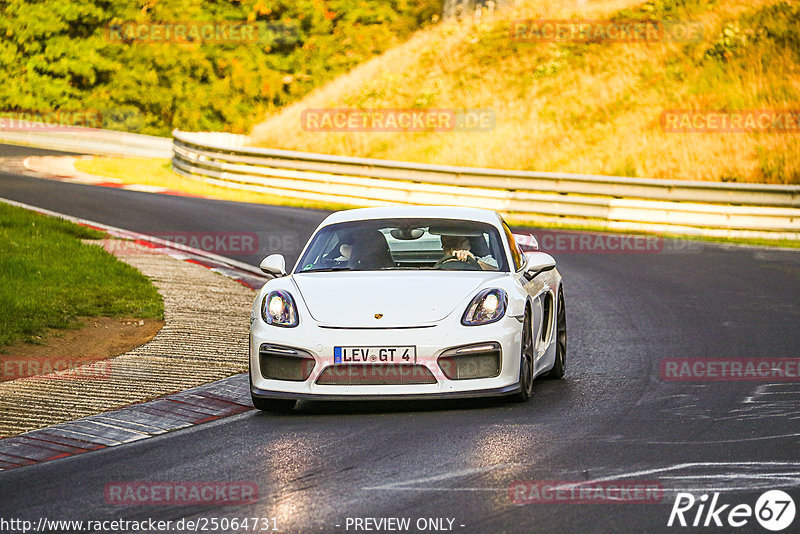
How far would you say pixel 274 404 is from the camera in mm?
8516

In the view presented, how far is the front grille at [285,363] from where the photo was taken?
812 centimetres

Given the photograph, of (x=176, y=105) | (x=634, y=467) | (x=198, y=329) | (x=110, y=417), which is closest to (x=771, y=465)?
(x=634, y=467)

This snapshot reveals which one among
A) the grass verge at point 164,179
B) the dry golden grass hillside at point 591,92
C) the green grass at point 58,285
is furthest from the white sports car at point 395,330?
the grass verge at point 164,179

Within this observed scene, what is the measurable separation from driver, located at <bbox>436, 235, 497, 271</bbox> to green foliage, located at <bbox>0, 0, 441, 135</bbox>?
1718 inches

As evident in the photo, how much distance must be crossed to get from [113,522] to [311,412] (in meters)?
2.94

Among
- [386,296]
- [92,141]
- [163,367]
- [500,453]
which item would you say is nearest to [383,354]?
Result: [386,296]

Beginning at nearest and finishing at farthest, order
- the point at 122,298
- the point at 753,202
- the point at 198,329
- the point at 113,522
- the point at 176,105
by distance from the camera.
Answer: the point at 113,522, the point at 198,329, the point at 122,298, the point at 753,202, the point at 176,105

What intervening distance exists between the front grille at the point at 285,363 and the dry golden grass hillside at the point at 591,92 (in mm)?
17405

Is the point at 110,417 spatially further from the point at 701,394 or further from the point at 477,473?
the point at 701,394

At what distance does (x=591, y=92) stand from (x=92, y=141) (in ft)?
57.7

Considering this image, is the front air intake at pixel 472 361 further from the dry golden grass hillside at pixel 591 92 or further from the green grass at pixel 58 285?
the dry golden grass hillside at pixel 591 92

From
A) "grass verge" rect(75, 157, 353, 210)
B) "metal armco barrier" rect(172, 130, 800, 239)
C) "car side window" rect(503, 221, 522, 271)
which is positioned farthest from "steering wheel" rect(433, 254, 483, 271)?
"grass verge" rect(75, 157, 353, 210)

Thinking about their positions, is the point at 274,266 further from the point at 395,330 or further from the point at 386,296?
the point at 395,330

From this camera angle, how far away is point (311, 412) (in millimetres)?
8578
